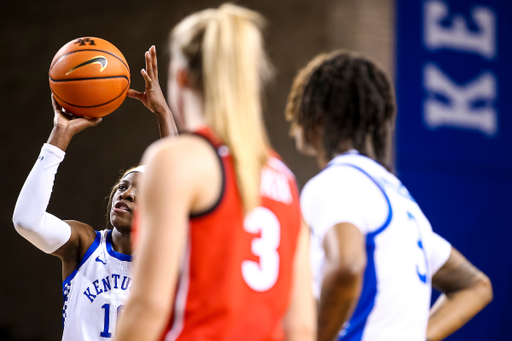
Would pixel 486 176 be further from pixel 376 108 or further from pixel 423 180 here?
pixel 376 108

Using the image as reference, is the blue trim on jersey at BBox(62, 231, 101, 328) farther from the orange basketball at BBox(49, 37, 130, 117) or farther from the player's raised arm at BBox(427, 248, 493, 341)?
the player's raised arm at BBox(427, 248, 493, 341)

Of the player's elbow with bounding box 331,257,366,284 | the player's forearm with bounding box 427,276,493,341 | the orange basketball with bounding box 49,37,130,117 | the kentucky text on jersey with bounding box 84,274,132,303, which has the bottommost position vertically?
the kentucky text on jersey with bounding box 84,274,132,303

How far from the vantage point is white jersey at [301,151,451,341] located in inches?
74.2

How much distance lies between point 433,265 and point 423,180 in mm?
4244

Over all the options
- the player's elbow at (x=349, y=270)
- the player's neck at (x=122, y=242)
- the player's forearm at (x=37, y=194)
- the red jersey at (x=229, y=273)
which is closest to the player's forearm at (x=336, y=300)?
the player's elbow at (x=349, y=270)

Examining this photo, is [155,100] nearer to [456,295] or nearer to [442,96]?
[456,295]

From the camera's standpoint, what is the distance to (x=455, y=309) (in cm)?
225

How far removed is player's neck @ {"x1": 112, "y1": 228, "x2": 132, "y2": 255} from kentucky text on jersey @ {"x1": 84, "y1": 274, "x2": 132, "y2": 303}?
144 mm

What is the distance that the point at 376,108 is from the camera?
215cm

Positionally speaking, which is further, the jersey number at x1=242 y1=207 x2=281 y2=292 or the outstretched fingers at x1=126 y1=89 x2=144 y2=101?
the outstretched fingers at x1=126 y1=89 x2=144 y2=101

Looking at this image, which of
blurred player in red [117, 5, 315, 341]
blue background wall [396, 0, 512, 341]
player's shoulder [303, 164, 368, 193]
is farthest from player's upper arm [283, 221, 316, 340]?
blue background wall [396, 0, 512, 341]

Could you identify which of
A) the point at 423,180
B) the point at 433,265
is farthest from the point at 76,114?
the point at 423,180

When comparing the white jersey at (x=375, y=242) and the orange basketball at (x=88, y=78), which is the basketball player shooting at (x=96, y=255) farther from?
the white jersey at (x=375, y=242)

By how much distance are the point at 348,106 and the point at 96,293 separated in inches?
53.1
